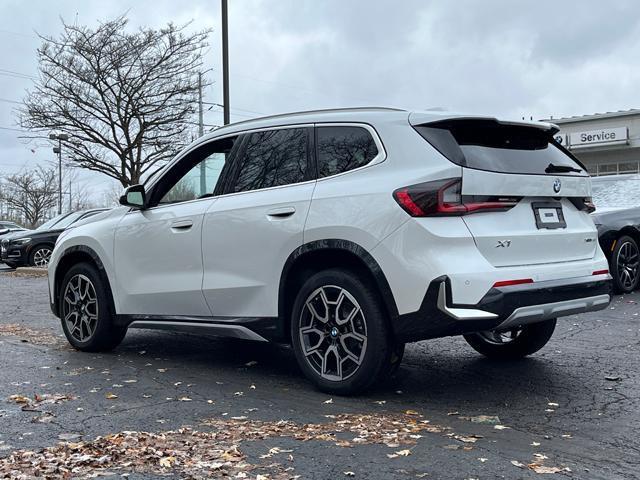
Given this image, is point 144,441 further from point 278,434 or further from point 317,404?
point 317,404

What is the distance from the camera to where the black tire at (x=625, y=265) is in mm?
8750

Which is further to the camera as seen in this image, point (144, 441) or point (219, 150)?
point (219, 150)

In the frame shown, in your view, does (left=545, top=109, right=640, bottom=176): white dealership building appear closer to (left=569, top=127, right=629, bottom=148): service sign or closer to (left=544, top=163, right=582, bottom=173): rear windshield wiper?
(left=569, top=127, right=629, bottom=148): service sign

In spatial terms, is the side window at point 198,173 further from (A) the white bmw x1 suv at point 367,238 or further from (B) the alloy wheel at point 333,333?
(B) the alloy wheel at point 333,333

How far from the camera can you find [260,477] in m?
3.16

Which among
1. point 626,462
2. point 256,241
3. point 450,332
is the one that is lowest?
point 626,462

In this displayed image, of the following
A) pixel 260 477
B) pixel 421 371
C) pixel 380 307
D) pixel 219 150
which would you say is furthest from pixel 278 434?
pixel 219 150

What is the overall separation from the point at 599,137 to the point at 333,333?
113ft

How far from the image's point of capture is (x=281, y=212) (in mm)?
4773

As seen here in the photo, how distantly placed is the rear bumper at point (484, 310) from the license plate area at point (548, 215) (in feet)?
1.22

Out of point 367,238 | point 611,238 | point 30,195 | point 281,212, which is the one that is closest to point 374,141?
point 367,238

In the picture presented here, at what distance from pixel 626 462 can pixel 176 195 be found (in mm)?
3800

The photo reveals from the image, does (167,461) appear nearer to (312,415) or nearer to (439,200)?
(312,415)

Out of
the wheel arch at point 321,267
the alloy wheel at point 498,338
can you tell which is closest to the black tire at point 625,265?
the alloy wheel at point 498,338
